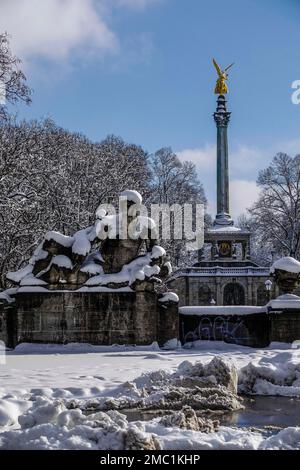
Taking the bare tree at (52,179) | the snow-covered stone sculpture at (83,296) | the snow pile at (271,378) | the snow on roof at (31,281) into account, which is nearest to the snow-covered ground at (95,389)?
the snow pile at (271,378)

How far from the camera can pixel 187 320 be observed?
722 inches

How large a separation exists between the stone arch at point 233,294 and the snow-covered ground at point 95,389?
4067 cm

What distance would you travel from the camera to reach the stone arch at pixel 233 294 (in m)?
57.8

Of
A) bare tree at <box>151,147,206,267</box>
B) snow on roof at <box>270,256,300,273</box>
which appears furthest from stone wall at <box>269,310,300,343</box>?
bare tree at <box>151,147,206,267</box>

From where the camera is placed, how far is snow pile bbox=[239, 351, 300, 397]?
9461mm

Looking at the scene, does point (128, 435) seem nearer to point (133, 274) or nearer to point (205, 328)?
point (133, 274)

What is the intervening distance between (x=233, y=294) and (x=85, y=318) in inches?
1688

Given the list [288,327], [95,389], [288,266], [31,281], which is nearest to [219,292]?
[288,266]

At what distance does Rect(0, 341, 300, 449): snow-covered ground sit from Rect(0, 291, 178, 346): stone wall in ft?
1.05

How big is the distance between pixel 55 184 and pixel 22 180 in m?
10.3

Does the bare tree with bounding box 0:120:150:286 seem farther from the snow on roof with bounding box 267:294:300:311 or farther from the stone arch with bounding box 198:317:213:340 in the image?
the snow on roof with bounding box 267:294:300:311

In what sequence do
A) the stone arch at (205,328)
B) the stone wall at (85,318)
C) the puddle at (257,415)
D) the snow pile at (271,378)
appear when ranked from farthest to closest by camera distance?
the stone arch at (205,328), the stone wall at (85,318), the snow pile at (271,378), the puddle at (257,415)

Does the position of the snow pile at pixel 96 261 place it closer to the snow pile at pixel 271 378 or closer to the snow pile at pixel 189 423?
the snow pile at pixel 271 378
